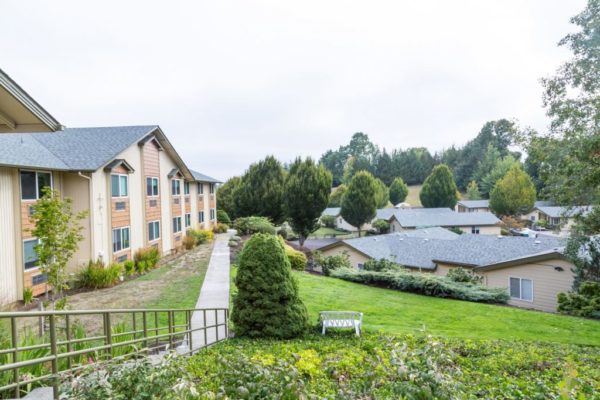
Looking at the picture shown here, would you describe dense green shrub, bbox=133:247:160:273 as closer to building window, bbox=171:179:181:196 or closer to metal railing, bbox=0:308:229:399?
Answer: building window, bbox=171:179:181:196

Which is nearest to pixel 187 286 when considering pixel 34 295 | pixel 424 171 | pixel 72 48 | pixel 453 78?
pixel 34 295

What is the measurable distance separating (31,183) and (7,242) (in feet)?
8.30

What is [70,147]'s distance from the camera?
61.4ft

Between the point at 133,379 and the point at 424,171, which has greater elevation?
the point at 424,171

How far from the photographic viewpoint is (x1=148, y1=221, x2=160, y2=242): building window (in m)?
22.5

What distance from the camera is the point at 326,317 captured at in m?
9.72

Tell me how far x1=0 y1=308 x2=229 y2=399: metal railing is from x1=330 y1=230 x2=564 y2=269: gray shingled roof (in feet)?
55.2

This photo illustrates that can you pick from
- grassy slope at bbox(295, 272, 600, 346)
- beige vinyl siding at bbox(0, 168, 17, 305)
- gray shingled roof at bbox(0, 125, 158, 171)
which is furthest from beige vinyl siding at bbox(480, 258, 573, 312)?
beige vinyl siding at bbox(0, 168, 17, 305)

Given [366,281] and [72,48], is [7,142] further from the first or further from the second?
[366,281]

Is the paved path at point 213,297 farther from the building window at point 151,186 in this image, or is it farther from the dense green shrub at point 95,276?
the building window at point 151,186

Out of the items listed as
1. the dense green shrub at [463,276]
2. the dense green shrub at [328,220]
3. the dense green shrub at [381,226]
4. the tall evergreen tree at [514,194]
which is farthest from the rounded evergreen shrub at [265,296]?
the tall evergreen tree at [514,194]

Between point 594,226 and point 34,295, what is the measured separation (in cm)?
2019

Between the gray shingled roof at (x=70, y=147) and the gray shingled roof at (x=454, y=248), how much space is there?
16829mm

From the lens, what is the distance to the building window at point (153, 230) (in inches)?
885
